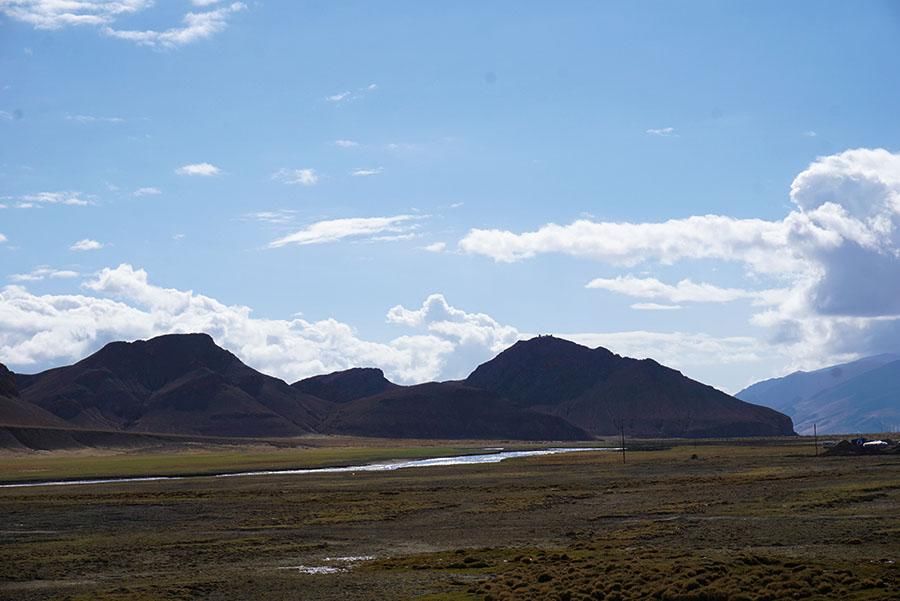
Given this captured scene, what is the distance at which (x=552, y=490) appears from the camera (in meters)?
65.7

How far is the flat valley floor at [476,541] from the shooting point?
2705 centimetres

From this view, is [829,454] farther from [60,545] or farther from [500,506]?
[60,545]

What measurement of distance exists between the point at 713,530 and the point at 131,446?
535 feet

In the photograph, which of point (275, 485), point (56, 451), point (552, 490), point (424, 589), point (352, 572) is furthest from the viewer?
point (56, 451)

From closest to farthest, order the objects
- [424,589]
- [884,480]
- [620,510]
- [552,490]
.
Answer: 1. [424,589]
2. [620,510]
3. [884,480]
4. [552,490]

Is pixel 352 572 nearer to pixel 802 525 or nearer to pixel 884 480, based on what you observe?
pixel 802 525

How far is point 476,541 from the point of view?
129 ft

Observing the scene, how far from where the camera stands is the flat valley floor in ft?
88.7

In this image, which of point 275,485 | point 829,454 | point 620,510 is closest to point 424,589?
point 620,510

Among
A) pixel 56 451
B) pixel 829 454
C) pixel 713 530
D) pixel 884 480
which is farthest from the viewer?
pixel 56 451

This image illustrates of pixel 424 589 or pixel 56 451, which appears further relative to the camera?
pixel 56 451

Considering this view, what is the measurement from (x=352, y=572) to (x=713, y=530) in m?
14.5

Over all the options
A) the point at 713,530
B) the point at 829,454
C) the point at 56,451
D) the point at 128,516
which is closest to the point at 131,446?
the point at 56,451

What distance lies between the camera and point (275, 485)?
81.2 metres
